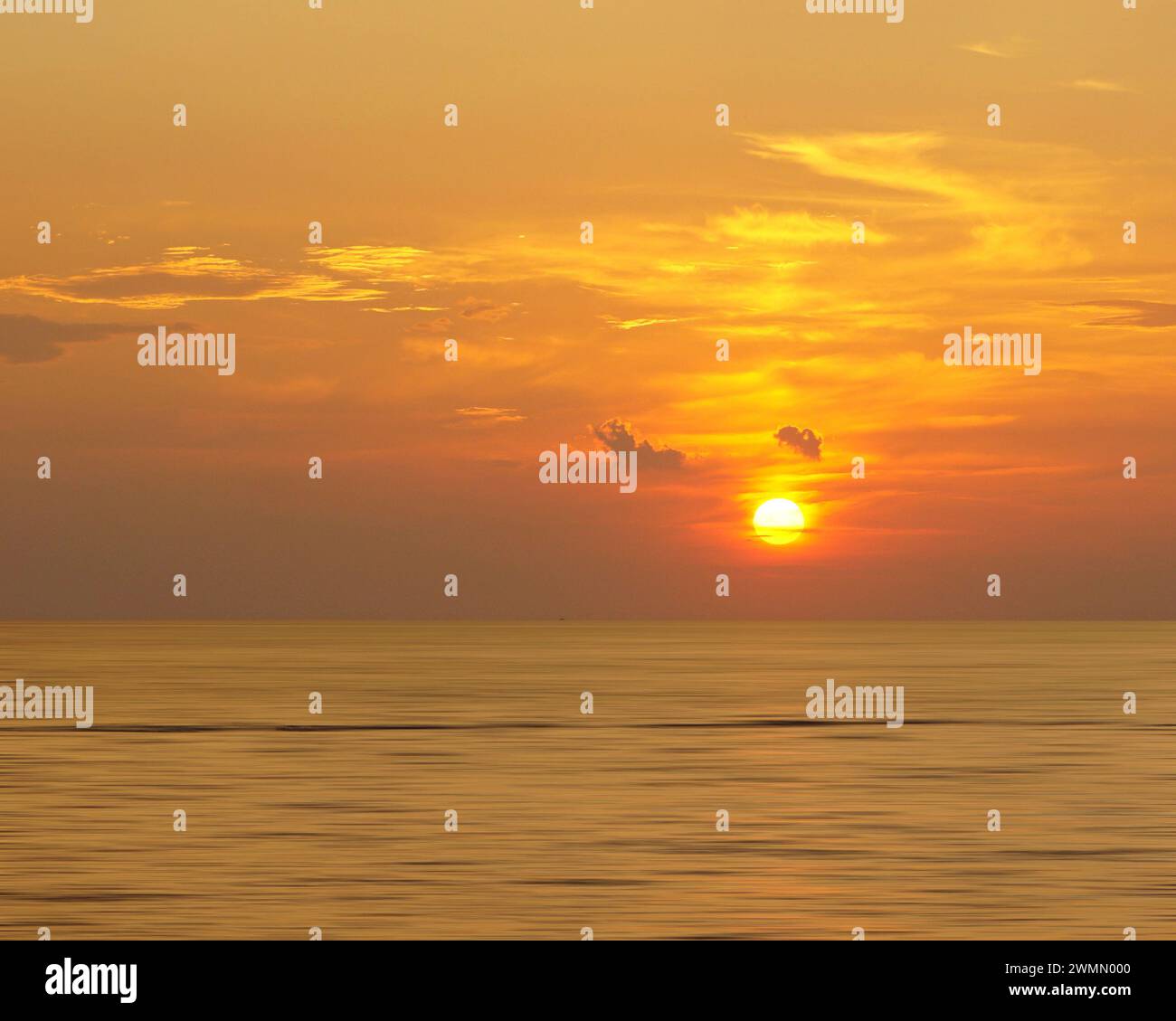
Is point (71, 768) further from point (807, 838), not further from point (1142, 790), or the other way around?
point (1142, 790)

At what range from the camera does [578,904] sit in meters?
30.2

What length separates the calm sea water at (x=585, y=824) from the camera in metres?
29.3

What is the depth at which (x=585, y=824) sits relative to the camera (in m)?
40.3

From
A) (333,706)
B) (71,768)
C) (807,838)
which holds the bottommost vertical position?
(807,838)

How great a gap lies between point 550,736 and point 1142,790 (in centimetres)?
2564

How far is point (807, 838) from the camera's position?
38875 mm

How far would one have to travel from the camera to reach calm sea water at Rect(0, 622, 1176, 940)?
29266 mm
